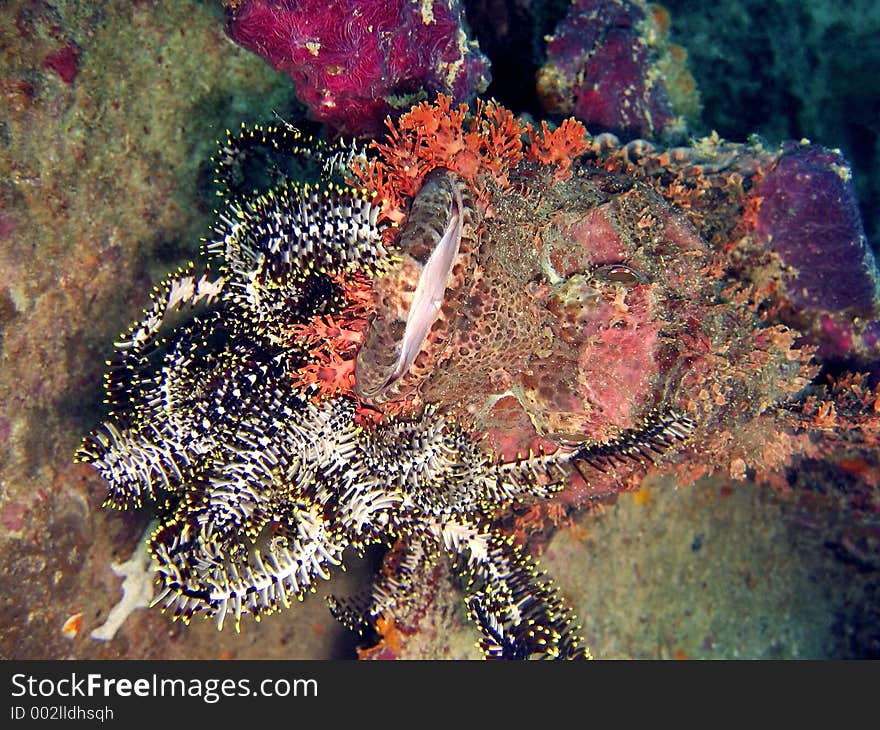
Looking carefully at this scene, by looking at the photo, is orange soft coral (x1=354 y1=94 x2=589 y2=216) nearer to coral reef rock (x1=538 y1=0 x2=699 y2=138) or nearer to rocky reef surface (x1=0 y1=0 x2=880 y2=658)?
rocky reef surface (x1=0 y1=0 x2=880 y2=658)

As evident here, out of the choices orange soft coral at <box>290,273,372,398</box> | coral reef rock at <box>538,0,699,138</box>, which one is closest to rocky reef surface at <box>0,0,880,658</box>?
coral reef rock at <box>538,0,699,138</box>

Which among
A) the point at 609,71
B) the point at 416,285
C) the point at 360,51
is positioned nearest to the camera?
the point at 416,285

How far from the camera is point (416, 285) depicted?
2605 mm

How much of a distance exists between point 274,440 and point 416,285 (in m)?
1.16

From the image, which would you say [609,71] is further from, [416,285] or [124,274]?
[124,274]

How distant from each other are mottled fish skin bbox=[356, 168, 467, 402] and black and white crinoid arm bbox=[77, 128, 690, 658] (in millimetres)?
248

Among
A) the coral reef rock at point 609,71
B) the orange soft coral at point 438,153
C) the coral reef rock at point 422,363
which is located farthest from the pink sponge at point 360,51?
the coral reef rock at point 609,71

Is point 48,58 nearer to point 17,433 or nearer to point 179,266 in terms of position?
point 179,266

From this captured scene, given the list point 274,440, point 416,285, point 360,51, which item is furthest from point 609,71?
point 274,440

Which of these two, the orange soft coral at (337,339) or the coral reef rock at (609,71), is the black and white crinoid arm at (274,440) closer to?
the orange soft coral at (337,339)

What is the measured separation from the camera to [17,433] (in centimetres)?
327

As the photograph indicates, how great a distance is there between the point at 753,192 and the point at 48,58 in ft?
14.0

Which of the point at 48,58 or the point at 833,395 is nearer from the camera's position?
the point at 48,58

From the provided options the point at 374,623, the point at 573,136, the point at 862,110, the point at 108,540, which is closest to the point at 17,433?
the point at 108,540
